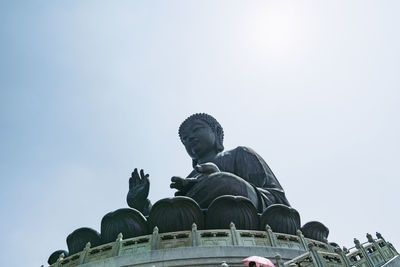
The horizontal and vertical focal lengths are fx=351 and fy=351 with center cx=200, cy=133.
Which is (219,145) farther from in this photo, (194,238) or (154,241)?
(154,241)

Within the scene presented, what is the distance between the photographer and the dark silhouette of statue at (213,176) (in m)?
Answer: 9.62

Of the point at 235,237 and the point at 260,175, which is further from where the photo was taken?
the point at 260,175

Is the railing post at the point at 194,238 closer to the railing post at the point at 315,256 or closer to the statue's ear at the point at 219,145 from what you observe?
the railing post at the point at 315,256

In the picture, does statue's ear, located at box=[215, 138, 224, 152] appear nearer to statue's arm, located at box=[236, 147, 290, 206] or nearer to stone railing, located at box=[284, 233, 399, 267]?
statue's arm, located at box=[236, 147, 290, 206]

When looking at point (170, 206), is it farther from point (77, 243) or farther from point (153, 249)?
point (77, 243)

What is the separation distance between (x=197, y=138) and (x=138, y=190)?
16.3 ft

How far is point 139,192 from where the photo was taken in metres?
10.3

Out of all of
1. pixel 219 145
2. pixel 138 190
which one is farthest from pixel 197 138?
pixel 138 190

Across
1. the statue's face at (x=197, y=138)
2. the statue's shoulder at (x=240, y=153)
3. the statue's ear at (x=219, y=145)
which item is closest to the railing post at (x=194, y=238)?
the statue's shoulder at (x=240, y=153)

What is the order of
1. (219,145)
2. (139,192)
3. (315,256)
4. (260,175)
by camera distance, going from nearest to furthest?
1. (315,256)
2. (139,192)
3. (260,175)
4. (219,145)

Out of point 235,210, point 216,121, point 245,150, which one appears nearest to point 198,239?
point 235,210

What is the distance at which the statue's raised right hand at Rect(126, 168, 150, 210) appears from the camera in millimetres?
10273

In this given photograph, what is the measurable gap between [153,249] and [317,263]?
3371mm

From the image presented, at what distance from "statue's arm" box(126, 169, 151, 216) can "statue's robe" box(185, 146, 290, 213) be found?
1261mm
